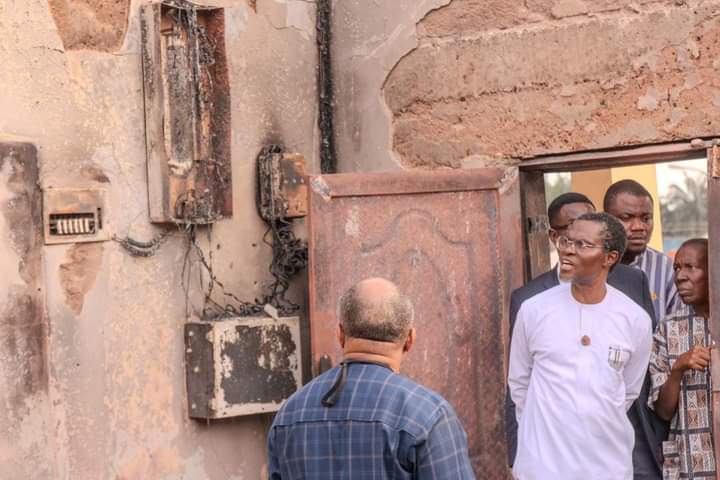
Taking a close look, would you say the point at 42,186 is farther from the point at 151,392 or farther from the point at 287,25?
the point at 287,25

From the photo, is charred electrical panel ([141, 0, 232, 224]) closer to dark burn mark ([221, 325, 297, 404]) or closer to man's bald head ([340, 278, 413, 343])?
dark burn mark ([221, 325, 297, 404])

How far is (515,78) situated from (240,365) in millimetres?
1831

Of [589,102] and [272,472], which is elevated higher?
[589,102]

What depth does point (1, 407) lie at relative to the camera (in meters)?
5.06

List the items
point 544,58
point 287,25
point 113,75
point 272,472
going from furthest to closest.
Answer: point 287,25
point 544,58
point 113,75
point 272,472

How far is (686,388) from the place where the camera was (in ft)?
16.9

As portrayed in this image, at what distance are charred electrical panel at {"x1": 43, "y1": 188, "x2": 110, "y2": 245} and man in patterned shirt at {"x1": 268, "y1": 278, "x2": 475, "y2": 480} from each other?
2.20 metres

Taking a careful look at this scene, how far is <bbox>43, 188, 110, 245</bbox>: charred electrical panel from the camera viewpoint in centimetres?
527

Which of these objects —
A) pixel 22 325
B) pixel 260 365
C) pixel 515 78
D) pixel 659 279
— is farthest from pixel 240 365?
pixel 659 279

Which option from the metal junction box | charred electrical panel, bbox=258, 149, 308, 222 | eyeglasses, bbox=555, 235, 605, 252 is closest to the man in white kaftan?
eyeglasses, bbox=555, 235, 605, 252

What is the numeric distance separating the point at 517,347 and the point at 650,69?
56.8 inches

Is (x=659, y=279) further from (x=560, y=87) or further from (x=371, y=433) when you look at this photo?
(x=371, y=433)

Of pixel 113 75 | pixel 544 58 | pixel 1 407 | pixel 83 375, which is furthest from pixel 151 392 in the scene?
pixel 544 58

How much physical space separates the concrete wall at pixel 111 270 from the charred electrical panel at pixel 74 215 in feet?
0.18
